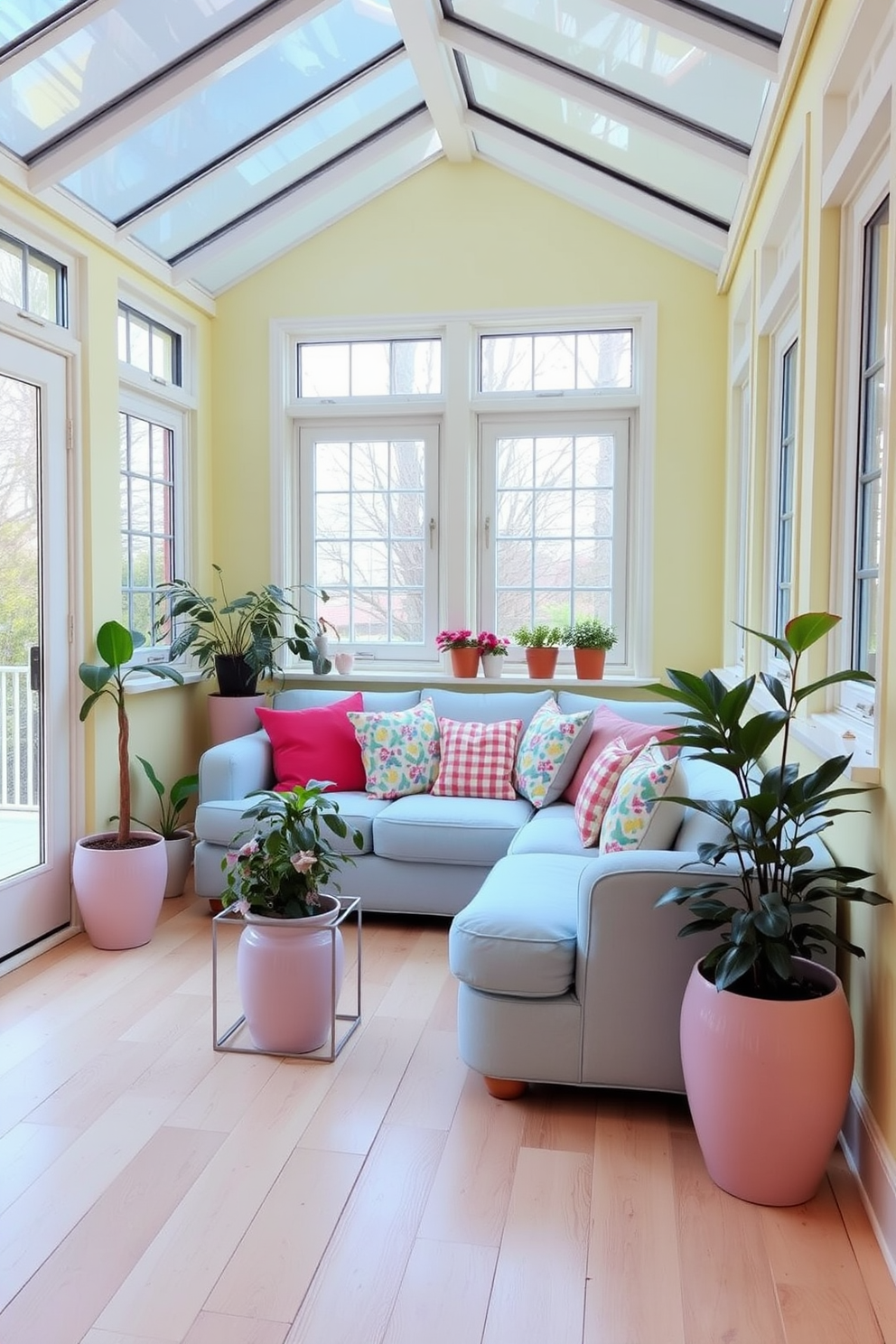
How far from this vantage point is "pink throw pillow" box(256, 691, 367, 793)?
4.11 meters

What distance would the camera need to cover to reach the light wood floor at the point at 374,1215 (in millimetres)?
1664

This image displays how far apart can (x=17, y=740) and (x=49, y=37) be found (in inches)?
91.1

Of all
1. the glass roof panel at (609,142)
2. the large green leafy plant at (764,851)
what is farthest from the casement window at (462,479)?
the large green leafy plant at (764,851)

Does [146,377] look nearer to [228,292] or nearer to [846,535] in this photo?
[228,292]

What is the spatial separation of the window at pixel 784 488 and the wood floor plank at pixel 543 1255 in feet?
6.47

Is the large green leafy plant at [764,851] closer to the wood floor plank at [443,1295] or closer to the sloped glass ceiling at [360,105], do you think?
the wood floor plank at [443,1295]

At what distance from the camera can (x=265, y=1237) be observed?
1.87 metres

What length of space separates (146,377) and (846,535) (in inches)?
122

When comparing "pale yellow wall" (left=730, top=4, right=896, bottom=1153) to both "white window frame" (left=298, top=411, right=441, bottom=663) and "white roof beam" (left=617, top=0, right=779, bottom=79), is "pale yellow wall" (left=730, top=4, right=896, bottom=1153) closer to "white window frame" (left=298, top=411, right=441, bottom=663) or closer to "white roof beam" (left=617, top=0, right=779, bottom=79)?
"white roof beam" (left=617, top=0, right=779, bottom=79)

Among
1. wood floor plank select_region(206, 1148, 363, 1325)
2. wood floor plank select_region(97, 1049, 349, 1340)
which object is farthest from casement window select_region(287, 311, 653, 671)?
wood floor plank select_region(206, 1148, 363, 1325)

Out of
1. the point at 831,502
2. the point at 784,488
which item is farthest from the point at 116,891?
the point at 784,488

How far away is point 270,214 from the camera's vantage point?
434 centimetres

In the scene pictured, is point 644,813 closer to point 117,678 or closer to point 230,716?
point 117,678

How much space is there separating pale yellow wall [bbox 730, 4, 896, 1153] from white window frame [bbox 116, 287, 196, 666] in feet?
8.73
